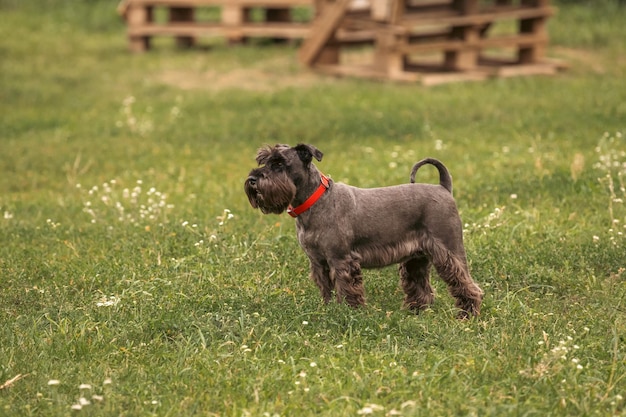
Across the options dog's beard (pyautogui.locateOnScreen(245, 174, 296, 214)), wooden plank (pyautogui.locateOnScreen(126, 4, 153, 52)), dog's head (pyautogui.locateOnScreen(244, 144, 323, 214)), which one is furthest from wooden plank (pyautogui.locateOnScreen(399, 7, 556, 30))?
dog's beard (pyautogui.locateOnScreen(245, 174, 296, 214))

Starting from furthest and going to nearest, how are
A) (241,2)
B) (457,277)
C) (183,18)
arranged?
(183,18) < (241,2) < (457,277)

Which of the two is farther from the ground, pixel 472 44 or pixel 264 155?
pixel 264 155

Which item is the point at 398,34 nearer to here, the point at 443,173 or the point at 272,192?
the point at 443,173

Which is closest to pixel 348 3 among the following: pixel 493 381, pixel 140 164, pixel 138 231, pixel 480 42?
pixel 480 42

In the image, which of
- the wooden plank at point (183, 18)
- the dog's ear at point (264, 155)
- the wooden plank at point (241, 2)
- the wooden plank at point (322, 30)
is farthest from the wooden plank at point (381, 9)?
the dog's ear at point (264, 155)

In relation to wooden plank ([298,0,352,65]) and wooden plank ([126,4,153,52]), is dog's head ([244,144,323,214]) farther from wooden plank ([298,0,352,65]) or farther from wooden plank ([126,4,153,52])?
wooden plank ([126,4,153,52])

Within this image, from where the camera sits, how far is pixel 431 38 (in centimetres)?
1900

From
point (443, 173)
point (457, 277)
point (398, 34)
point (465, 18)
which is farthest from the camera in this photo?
point (465, 18)

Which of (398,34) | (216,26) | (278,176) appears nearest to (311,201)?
(278,176)

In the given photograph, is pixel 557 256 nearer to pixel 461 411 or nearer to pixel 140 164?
pixel 461 411

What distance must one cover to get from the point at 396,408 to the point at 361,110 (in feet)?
30.8

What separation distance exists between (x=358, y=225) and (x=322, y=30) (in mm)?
11477

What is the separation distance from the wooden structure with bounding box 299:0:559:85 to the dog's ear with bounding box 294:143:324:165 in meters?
9.89

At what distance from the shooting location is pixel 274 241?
8062mm
